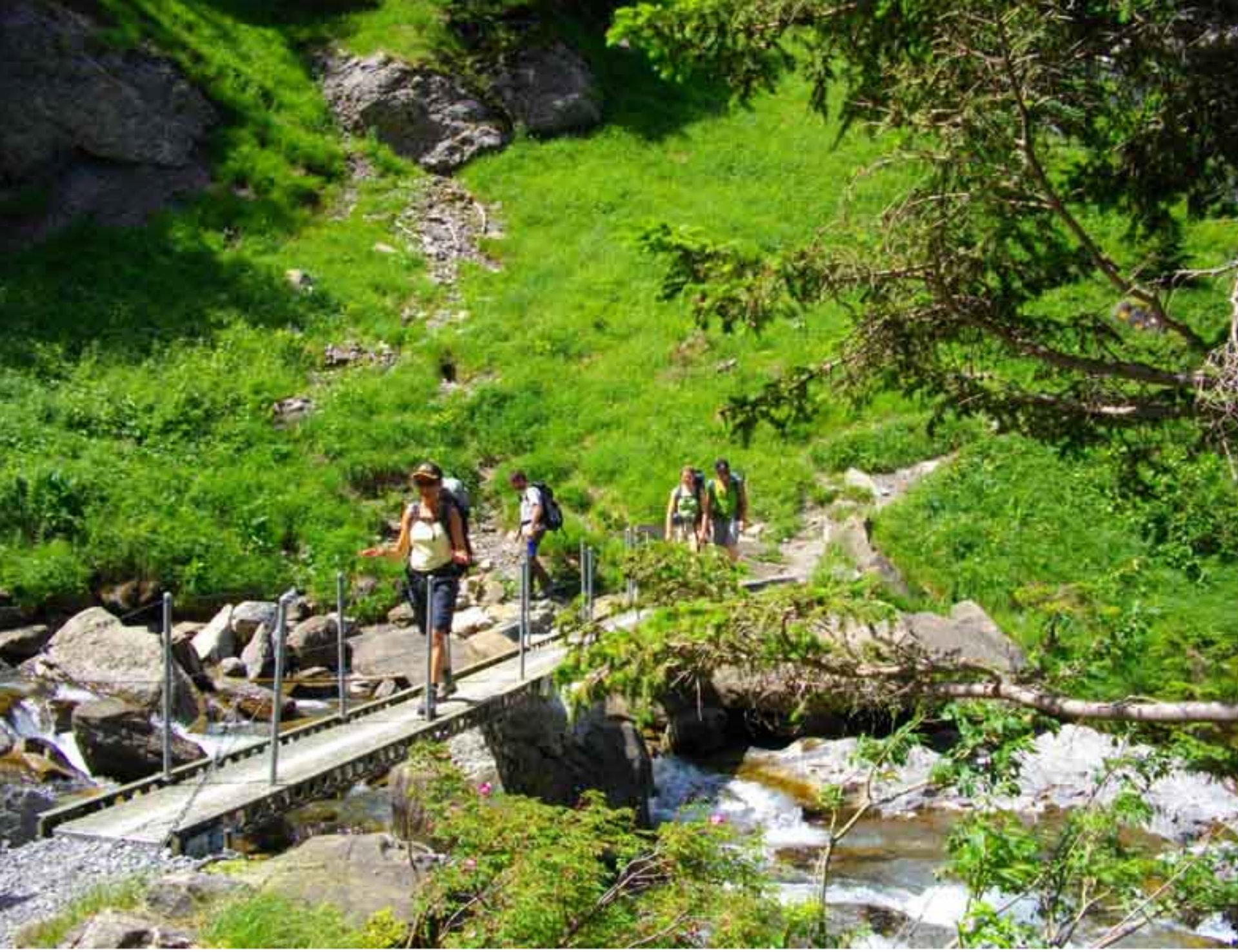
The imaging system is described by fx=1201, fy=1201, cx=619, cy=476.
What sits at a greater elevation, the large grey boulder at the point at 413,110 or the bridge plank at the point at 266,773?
the large grey boulder at the point at 413,110

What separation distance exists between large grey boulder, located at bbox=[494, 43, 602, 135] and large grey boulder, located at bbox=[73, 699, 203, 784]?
83.6 feet

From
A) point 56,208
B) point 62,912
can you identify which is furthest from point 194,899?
point 56,208

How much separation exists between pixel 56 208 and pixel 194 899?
24822 millimetres

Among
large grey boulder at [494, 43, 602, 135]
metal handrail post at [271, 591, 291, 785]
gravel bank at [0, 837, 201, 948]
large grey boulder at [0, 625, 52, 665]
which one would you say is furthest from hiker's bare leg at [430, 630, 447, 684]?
large grey boulder at [494, 43, 602, 135]

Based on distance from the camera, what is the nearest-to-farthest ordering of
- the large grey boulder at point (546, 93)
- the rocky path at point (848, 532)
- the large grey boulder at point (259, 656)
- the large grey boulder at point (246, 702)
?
the large grey boulder at point (246, 702), the large grey boulder at point (259, 656), the rocky path at point (848, 532), the large grey boulder at point (546, 93)

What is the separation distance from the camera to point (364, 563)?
748 inches

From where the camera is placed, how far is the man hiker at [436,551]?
395 inches

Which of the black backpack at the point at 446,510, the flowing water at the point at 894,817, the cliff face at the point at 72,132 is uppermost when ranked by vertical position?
the cliff face at the point at 72,132

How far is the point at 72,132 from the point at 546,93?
1244 cm

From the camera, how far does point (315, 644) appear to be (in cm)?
1595

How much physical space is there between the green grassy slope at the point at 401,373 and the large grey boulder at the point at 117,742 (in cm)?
722

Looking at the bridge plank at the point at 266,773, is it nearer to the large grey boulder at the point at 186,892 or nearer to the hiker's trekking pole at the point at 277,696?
the hiker's trekking pole at the point at 277,696

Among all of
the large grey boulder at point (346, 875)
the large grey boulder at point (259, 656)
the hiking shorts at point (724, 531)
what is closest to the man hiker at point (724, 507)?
the hiking shorts at point (724, 531)

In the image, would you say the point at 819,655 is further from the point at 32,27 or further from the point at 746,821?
the point at 32,27
